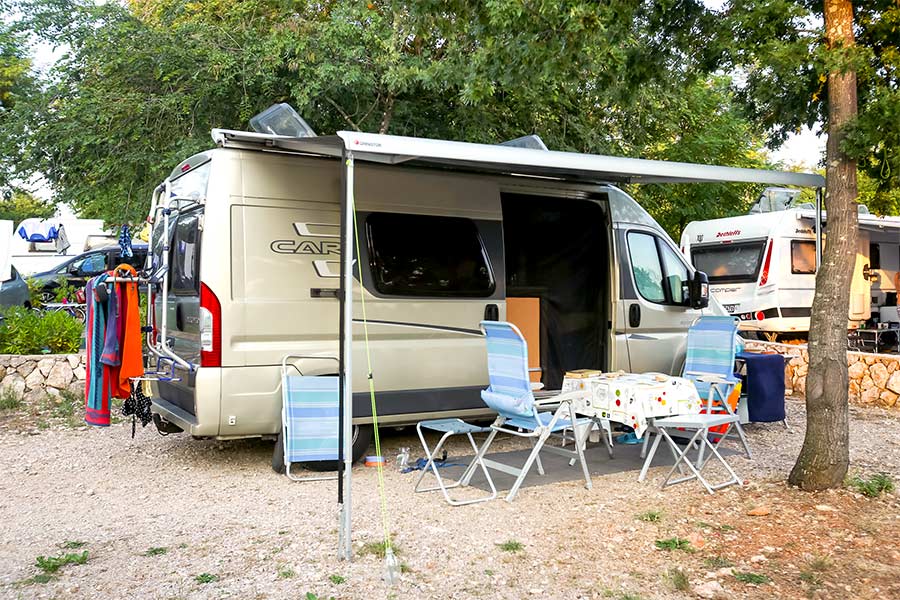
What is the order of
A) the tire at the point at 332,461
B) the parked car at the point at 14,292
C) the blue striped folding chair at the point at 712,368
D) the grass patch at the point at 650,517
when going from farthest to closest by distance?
the parked car at the point at 14,292
the blue striped folding chair at the point at 712,368
the tire at the point at 332,461
the grass patch at the point at 650,517

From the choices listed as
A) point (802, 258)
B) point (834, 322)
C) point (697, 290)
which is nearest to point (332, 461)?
point (834, 322)

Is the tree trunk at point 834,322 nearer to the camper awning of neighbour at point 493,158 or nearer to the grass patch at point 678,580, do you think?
the camper awning of neighbour at point 493,158

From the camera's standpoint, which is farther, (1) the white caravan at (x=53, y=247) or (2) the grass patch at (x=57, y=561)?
(1) the white caravan at (x=53, y=247)

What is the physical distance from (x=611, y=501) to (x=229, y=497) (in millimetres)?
2316

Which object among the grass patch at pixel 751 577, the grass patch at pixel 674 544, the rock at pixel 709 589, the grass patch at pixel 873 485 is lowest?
the rock at pixel 709 589

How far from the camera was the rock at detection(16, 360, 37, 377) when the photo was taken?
816cm

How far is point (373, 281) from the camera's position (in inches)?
230

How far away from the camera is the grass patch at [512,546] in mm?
4059

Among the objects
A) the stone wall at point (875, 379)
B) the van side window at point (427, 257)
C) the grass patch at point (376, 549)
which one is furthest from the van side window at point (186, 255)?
the stone wall at point (875, 379)

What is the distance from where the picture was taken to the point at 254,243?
17.7 ft

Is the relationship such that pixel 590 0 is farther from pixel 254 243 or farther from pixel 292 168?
pixel 254 243

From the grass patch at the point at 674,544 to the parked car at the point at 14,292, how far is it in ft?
33.4

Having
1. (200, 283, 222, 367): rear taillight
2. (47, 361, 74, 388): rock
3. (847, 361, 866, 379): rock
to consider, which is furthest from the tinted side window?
(47, 361, 74, 388): rock

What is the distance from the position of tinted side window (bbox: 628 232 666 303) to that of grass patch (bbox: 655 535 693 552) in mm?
3143
